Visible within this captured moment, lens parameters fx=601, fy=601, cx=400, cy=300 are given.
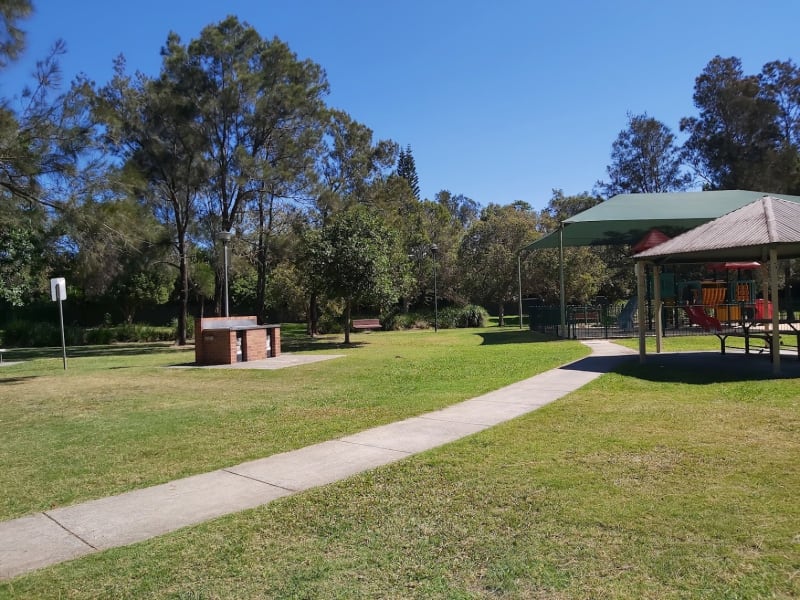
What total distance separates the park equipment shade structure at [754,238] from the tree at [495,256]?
82.0 feet

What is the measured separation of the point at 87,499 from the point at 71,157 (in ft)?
35.8

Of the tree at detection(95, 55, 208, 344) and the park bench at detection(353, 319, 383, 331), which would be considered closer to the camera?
the tree at detection(95, 55, 208, 344)

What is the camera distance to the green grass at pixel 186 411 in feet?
19.5

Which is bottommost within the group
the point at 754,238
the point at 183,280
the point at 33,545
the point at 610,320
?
the point at 33,545

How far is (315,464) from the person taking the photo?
5922 mm

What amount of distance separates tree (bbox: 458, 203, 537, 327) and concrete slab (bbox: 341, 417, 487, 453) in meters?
32.1

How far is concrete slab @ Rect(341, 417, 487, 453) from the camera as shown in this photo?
655 centimetres

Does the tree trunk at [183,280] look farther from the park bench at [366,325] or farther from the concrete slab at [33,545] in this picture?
the concrete slab at [33,545]

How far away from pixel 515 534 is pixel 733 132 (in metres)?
51.9

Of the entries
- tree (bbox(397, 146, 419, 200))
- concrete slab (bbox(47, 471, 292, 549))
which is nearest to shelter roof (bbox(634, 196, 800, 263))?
concrete slab (bbox(47, 471, 292, 549))

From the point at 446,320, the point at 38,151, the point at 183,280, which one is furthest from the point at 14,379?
the point at 446,320

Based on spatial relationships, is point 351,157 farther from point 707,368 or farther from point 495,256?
point 707,368

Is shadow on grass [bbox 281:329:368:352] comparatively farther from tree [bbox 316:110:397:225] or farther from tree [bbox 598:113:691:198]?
tree [bbox 598:113:691:198]

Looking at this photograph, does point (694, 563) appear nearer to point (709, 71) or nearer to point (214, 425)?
point (214, 425)
